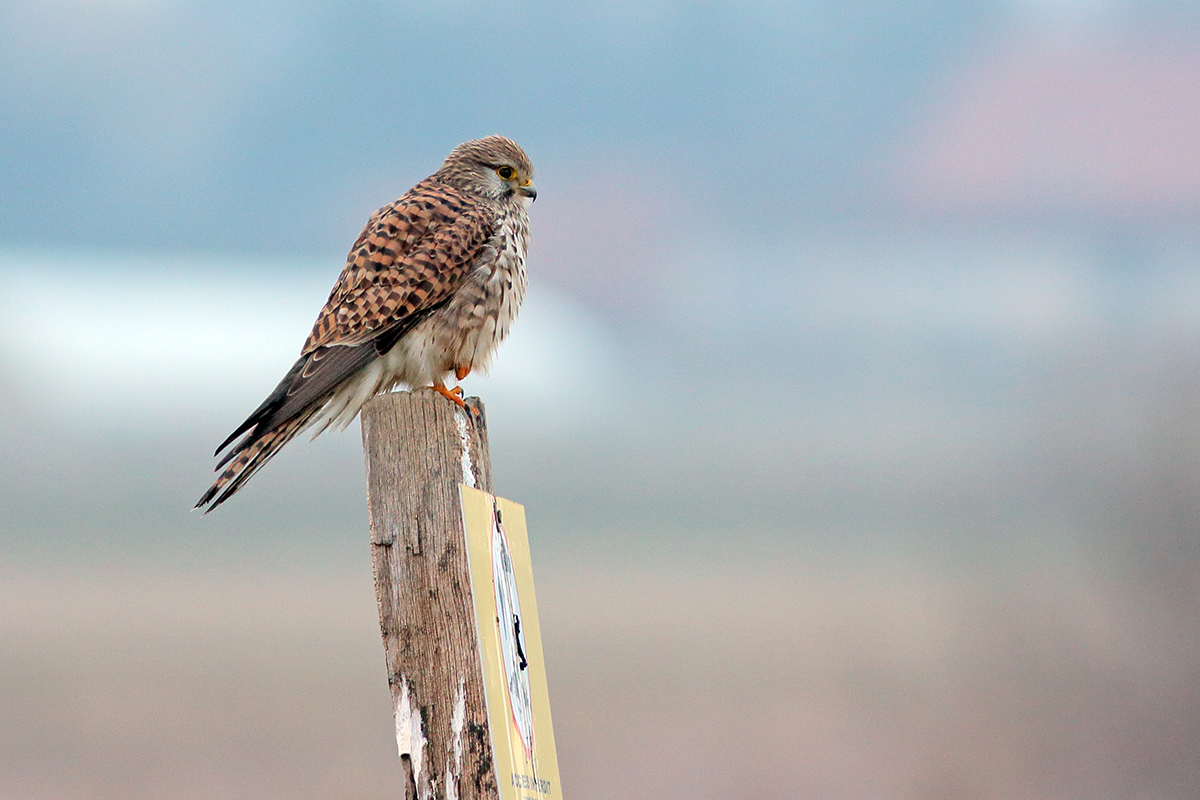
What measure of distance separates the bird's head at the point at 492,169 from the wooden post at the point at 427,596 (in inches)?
42.5

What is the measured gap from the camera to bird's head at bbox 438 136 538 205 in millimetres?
2414

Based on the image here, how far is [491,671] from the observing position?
1.33 meters

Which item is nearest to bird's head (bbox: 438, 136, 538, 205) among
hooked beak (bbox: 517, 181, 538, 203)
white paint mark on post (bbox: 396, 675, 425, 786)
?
hooked beak (bbox: 517, 181, 538, 203)

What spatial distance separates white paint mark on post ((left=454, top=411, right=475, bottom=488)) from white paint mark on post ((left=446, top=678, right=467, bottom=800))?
303mm

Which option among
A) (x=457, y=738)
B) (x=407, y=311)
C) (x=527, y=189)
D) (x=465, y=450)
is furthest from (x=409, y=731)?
(x=527, y=189)

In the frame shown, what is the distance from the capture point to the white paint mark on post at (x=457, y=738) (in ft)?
4.31

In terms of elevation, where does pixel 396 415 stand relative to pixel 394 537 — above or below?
above

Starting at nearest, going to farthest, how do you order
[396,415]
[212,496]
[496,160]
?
[396,415] < [212,496] < [496,160]

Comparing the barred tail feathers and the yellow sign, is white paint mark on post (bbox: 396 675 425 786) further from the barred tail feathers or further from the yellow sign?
the barred tail feathers

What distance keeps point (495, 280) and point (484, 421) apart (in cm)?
54

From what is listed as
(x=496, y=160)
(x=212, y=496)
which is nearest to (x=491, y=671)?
(x=212, y=496)

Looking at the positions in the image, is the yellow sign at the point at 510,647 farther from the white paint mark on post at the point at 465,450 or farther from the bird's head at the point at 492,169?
the bird's head at the point at 492,169

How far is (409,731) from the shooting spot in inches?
53.2

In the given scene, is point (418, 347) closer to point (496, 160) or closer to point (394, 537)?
point (496, 160)
